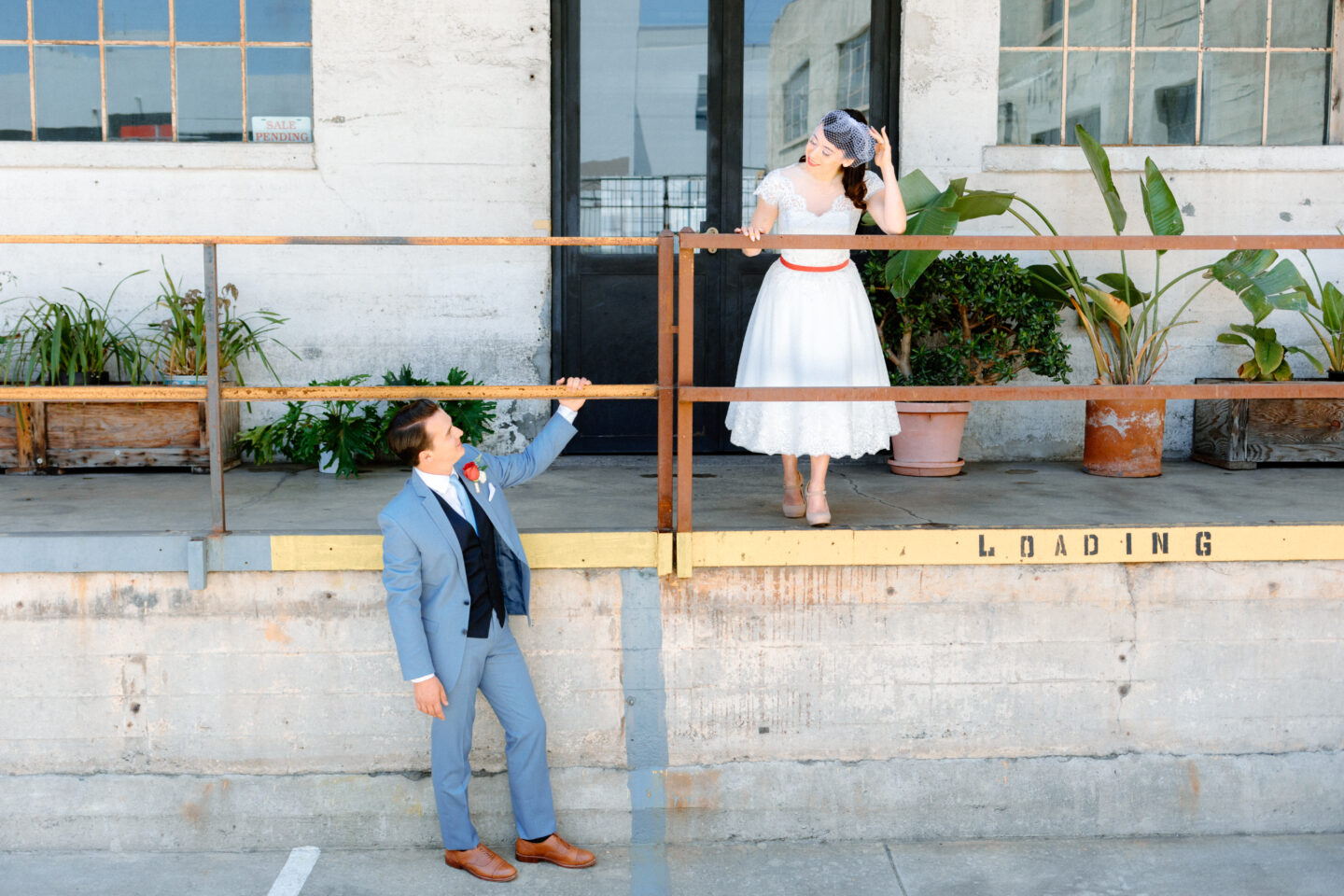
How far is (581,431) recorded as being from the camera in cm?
637

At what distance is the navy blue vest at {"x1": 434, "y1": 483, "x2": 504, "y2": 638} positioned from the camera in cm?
357

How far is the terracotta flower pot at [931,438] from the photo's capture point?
18.2 feet

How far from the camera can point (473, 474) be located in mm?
3570

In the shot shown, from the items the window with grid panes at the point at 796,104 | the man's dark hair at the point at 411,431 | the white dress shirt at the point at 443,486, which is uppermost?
the window with grid panes at the point at 796,104

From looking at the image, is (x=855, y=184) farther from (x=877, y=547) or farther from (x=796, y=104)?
(x=796, y=104)

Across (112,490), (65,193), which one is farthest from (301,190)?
(112,490)

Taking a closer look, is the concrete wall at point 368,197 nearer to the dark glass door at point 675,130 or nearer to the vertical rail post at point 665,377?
the dark glass door at point 675,130

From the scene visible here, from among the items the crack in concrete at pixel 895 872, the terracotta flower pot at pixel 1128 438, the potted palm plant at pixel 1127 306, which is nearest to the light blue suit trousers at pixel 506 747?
the crack in concrete at pixel 895 872

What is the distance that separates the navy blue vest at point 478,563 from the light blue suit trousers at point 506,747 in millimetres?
52

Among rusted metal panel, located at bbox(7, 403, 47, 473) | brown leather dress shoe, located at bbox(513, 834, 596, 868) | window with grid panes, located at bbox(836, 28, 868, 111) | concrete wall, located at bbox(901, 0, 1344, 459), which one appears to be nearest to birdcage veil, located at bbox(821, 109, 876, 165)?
concrete wall, located at bbox(901, 0, 1344, 459)

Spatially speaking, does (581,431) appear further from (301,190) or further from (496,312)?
(301,190)

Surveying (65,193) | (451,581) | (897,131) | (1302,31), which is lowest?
(451,581)

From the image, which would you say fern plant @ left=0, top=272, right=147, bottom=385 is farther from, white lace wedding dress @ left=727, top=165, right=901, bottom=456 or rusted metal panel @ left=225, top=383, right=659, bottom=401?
white lace wedding dress @ left=727, top=165, right=901, bottom=456

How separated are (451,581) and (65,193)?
147 inches
